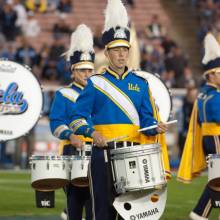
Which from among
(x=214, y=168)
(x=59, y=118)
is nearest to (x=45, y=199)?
(x=59, y=118)

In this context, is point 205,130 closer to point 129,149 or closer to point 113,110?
point 113,110

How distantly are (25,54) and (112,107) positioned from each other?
14044 millimetres

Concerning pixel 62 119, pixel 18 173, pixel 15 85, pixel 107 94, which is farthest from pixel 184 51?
pixel 107 94

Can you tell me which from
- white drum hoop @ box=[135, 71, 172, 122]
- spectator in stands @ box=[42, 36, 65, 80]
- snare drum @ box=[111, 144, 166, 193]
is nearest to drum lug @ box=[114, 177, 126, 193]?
snare drum @ box=[111, 144, 166, 193]

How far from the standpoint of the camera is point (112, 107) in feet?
24.8

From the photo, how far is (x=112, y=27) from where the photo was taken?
7.78 meters

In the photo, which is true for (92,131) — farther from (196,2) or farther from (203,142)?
(196,2)

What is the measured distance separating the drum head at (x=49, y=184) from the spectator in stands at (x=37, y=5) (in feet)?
52.1

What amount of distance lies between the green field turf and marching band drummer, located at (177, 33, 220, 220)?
19.0 inches

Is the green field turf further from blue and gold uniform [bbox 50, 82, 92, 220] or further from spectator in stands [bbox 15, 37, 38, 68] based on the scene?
spectator in stands [bbox 15, 37, 38, 68]

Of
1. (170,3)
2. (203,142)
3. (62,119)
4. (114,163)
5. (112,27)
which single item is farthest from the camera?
(170,3)

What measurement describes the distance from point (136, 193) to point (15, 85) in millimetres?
4896

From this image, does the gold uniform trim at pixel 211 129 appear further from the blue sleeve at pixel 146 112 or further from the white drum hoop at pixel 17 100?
the blue sleeve at pixel 146 112

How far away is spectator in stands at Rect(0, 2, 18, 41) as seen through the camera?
23.0 m
